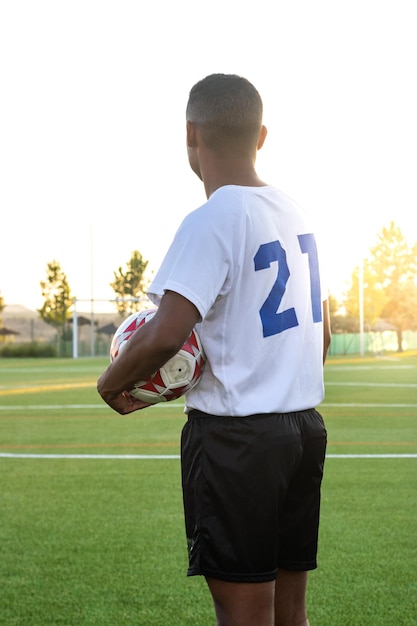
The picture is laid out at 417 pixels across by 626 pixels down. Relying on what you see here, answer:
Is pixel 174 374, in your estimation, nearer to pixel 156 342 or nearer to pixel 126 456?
pixel 156 342

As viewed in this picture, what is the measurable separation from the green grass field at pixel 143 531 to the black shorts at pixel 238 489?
6.31 feet

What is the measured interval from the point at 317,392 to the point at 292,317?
28cm

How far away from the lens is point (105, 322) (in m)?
64.2

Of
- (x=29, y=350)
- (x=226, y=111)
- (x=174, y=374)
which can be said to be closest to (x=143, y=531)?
(x=174, y=374)

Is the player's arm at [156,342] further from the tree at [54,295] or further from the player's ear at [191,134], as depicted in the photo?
the tree at [54,295]

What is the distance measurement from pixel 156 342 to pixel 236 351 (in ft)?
0.80

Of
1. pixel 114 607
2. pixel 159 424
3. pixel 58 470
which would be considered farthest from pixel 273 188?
pixel 159 424

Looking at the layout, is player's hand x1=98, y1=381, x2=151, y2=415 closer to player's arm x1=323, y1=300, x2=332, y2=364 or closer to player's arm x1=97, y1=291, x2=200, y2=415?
player's arm x1=97, y1=291, x2=200, y2=415

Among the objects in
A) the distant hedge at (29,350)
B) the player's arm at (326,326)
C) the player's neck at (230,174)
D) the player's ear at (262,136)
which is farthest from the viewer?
the distant hedge at (29,350)

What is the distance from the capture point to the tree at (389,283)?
7506 cm

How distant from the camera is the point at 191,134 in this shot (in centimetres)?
268

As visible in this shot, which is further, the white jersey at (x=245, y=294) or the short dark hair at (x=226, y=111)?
the short dark hair at (x=226, y=111)

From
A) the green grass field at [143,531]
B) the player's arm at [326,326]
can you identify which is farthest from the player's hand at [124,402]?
the green grass field at [143,531]

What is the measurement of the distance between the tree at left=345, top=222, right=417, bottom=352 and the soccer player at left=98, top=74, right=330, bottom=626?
72.3 meters
